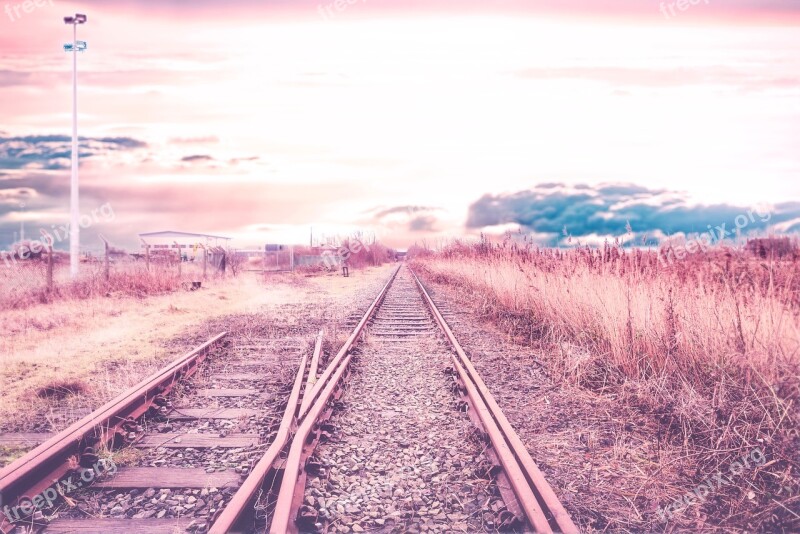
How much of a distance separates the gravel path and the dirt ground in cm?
281

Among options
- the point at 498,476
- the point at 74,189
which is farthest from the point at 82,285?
the point at 498,476

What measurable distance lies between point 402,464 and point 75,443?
2.51 metres

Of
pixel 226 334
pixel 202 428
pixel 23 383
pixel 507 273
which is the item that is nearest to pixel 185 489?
pixel 202 428

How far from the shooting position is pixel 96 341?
31.8ft

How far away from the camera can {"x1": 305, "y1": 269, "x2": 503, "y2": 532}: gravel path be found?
333cm

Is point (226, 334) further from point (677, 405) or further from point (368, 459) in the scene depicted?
point (677, 405)

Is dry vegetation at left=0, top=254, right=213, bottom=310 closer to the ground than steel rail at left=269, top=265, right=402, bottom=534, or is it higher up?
higher up

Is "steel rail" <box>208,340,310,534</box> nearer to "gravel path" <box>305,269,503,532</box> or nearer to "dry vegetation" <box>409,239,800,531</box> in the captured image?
"gravel path" <box>305,269,503,532</box>

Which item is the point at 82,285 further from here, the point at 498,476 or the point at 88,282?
the point at 498,476

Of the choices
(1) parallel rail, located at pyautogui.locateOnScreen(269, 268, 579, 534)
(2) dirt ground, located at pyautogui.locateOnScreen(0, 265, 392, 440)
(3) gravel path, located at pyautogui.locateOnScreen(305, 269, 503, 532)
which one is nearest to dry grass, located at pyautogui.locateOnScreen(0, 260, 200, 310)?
(2) dirt ground, located at pyautogui.locateOnScreen(0, 265, 392, 440)

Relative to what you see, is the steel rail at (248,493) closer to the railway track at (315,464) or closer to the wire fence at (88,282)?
the railway track at (315,464)

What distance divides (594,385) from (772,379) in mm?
2211

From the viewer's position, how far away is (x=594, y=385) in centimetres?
608

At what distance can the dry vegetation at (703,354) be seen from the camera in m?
3.55
